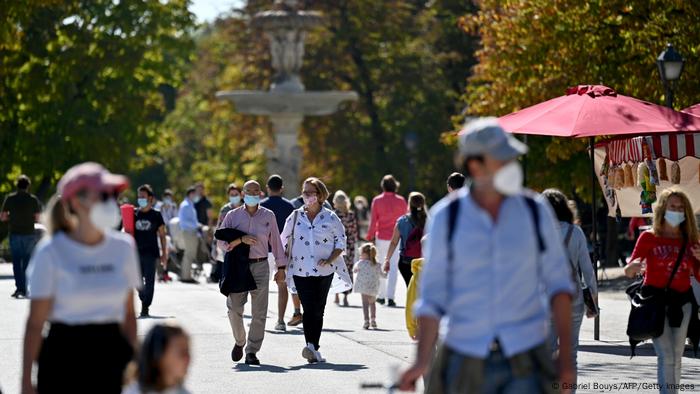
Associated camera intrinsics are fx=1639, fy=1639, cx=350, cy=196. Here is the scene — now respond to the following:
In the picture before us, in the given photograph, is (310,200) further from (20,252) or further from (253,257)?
(20,252)

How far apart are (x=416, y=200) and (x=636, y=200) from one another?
259cm

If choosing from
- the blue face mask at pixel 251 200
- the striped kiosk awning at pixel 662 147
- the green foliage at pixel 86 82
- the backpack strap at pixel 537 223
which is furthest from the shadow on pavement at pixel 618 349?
the green foliage at pixel 86 82

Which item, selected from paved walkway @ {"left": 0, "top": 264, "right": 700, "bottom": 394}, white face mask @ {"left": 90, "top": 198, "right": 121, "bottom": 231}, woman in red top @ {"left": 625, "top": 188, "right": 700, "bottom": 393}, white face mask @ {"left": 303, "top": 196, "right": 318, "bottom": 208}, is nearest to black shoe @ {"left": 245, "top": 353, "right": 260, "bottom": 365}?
paved walkway @ {"left": 0, "top": 264, "right": 700, "bottom": 394}

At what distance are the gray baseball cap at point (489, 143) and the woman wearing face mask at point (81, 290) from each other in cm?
150

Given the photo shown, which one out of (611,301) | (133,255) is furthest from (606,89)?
(133,255)

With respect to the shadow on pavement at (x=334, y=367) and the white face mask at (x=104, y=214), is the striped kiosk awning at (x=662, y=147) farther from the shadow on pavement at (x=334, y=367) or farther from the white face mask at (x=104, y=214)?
the white face mask at (x=104, y=214)

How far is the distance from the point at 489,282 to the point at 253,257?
8836 mm

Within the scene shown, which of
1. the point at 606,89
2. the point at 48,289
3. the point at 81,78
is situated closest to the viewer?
the point at 48,289

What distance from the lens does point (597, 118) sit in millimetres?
15742

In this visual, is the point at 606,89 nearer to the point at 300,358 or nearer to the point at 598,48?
the point at 300,358

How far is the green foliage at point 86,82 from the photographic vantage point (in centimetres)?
4434

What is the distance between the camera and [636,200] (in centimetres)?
1816

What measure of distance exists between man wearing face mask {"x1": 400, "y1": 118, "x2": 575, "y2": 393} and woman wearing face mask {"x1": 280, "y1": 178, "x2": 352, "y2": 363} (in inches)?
333

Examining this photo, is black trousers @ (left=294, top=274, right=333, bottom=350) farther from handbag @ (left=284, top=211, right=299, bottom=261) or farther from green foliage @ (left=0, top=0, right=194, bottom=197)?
green foliage @ (left=0, top=0, right=194, bottom=197)
